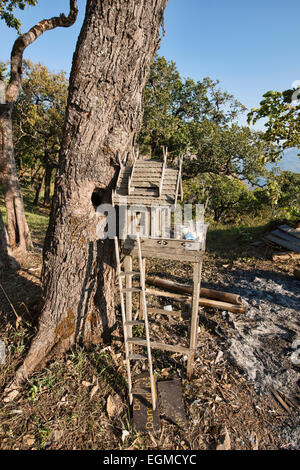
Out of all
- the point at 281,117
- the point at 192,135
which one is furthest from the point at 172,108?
the point at 281,117

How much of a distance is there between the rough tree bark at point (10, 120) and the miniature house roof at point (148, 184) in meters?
4.73

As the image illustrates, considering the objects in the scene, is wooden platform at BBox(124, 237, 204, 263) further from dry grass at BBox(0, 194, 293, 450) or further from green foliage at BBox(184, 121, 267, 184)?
green foliage at BBox(184, 121, 267, 184)

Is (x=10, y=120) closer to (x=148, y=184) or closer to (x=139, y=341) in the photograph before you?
(x=148, y=184)

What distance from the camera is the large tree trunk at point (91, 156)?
10.7ft

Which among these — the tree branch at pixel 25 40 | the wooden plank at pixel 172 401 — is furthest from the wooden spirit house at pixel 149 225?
the tree branch at pixel 25 40

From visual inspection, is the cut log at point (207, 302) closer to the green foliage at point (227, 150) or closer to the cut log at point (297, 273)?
the cut log at point (297, 273)

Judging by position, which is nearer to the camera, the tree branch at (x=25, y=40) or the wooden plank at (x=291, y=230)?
the tree branch at (x=25, y=40)

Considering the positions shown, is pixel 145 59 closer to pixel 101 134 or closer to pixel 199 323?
pixel 101 134

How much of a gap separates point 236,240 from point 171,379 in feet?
26.2

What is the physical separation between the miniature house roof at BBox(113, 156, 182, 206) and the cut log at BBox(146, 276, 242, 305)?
10.8 ft

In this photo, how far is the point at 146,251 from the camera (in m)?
3.62

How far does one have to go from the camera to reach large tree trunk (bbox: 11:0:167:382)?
328 centimetres
